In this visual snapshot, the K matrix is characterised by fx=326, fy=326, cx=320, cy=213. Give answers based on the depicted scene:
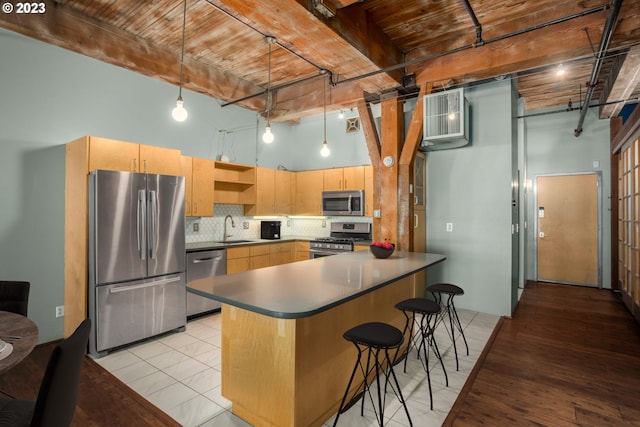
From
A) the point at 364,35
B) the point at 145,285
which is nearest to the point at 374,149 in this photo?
the point at 364,35

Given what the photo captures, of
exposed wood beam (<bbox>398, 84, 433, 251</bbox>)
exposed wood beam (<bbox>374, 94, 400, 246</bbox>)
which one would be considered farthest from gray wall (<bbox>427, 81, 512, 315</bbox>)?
exposed wood beam (<bbox>374, 94, 400, 246</bbox>)

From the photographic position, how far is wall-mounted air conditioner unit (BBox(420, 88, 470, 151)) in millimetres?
3961

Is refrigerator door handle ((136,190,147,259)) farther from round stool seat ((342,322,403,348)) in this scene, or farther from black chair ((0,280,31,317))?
round stool seat ((342,322,403,348))

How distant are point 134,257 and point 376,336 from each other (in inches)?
108

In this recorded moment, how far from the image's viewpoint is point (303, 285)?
2146mm

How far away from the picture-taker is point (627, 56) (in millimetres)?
3207

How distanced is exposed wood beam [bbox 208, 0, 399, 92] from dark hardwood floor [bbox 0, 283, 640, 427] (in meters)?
2.92

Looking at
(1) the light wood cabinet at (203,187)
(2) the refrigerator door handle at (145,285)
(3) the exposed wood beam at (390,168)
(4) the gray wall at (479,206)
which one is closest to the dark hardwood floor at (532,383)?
(4) the gray wall at (479,206)

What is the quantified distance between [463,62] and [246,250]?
12.1 feet

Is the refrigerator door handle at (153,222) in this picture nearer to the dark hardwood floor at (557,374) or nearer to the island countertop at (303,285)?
the island countertop at (303,285)

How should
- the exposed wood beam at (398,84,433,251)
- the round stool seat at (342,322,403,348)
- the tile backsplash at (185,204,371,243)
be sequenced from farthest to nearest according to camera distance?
1. the tile backsplash at (185,204,371,243)
2. the exposed wood beam at (398,84,433,251)
3. the round stool seat at (342,322,403,348)

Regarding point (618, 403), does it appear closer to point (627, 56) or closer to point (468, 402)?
point (468, 402)

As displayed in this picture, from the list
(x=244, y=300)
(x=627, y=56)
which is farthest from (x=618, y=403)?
(x=627, y=56)

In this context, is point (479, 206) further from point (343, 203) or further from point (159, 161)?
point (159, 161)
